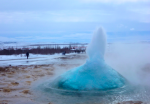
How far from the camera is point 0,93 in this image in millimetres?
7559

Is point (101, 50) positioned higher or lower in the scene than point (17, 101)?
higher

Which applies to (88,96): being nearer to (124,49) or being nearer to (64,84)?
(64,84)

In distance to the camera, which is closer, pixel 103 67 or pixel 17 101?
pixel 17 101

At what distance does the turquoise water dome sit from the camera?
25.6ft

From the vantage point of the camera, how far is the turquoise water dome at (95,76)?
7.80 meters

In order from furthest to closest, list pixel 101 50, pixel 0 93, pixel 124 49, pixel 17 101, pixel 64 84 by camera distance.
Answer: pixel 124 49 → pixel 101 50 → pixel 64 84 → pixel 0 93 → pixel 17 101

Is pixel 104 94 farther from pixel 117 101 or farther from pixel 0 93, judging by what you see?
pixel 0 93

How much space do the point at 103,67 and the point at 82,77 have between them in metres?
1.20

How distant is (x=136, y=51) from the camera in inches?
866

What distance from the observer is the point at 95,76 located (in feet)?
26.2

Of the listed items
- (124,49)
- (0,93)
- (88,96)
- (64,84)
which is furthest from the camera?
(124,49)

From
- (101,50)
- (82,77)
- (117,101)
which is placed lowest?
(117,101)

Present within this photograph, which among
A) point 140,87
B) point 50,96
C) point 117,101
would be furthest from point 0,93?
point 140,87

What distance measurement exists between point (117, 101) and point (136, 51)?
16.8 m
